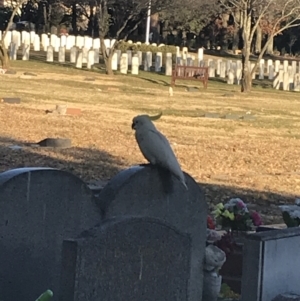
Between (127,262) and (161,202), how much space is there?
181 cm

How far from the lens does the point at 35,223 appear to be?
6250 mm

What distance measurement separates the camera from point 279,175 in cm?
1587

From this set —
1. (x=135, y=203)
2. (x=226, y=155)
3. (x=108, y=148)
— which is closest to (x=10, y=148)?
(x=108, y=148)

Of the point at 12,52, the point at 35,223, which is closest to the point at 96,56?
the point at 12,52

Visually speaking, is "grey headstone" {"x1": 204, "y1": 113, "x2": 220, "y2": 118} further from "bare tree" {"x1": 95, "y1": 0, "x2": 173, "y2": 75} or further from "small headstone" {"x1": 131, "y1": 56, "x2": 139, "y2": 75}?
"small headstone" {"x1": 131, "y1": 56, "x2": 139, "y2": 75}

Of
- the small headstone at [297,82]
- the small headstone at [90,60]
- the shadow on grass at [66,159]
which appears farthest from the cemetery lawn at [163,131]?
the small headstone at [297,82]

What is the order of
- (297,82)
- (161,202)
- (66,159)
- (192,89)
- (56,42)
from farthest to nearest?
1. (56,42)
2. (297,82)
3. (192,89)
4. (66,159)
5. (161,202)

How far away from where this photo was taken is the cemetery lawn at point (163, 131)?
15031 mm

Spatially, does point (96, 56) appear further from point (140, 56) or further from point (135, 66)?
point (135, 66)

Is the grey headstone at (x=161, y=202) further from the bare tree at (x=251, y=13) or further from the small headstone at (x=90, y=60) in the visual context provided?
the small headstone at (x=90, y=60)

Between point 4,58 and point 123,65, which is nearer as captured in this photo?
point 4,58

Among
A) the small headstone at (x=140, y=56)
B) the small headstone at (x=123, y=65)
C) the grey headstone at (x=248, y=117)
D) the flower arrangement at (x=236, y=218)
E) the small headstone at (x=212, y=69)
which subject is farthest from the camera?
the small headstone at (x=212, y=69)

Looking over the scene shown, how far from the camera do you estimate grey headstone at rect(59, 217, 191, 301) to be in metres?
5.07

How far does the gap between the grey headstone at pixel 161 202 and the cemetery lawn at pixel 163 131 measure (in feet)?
17.7
